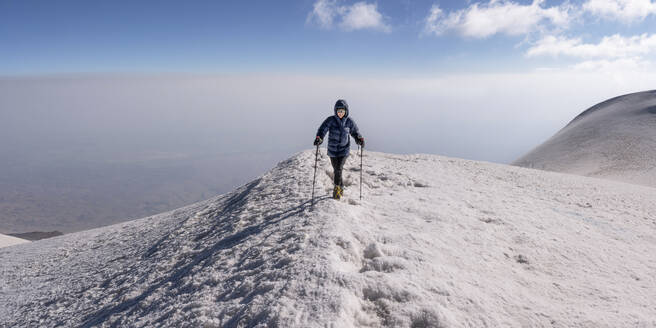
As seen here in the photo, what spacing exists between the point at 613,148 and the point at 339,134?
28.2 metres

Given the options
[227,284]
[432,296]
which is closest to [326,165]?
[227,284]

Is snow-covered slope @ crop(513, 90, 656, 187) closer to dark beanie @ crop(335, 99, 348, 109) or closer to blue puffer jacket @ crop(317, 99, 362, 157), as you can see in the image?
blue puffer jacket @ crop(317, 99, 362, 157)

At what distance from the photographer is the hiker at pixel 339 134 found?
24.7 feet

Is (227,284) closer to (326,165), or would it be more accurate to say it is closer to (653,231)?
(326,165)

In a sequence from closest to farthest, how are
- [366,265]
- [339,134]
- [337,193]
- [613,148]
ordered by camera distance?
[366,265]
[337,193]
[339,134]
[613,148]

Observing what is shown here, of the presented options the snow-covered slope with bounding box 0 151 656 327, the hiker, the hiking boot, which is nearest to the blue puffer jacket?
the hiker

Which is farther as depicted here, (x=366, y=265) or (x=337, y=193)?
(x=337, y=193)

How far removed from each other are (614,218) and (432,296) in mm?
8726

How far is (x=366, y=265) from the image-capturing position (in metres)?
4.83

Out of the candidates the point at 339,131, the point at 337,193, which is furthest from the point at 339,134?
the point at 337,193

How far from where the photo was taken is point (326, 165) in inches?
408

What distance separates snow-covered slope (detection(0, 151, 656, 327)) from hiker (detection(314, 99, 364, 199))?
73 cm

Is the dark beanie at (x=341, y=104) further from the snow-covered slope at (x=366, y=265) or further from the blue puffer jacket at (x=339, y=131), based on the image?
the snow-covered slope at (x=366, y=265)

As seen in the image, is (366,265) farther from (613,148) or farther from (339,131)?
(613,148)
